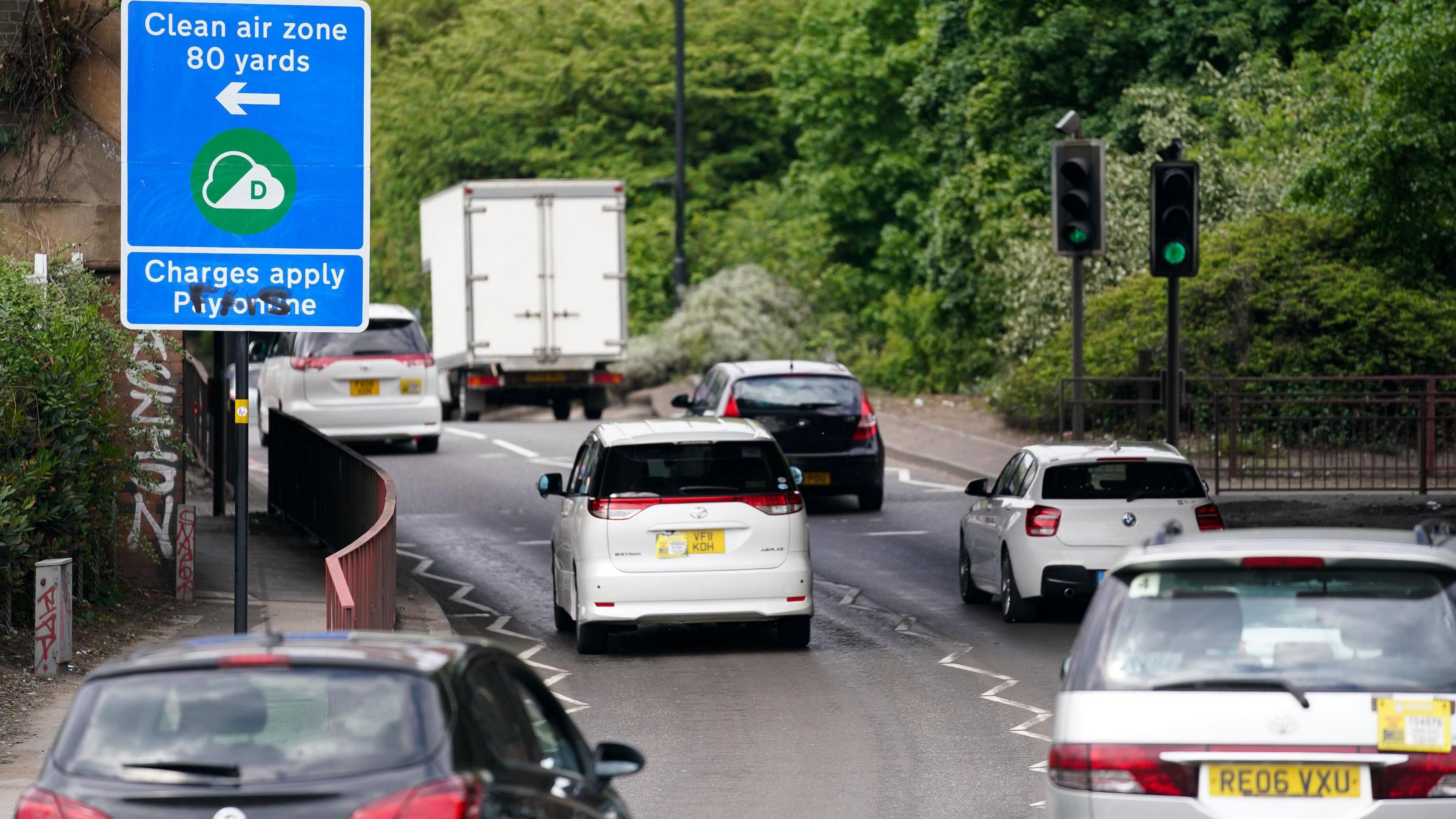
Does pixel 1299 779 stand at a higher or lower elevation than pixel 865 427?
lower

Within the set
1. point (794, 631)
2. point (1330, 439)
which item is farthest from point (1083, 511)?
point (1330, 439)

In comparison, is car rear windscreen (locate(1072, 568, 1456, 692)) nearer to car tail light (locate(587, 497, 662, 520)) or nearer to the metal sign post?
the metal sign post

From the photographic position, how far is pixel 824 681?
1298 centimetres

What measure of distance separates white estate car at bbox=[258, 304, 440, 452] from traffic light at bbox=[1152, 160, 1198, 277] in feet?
39.7

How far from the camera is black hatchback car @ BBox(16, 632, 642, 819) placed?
5270 mm

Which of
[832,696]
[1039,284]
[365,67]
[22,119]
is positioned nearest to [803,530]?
[832,696]

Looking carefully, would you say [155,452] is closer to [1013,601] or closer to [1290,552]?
[1013,601]

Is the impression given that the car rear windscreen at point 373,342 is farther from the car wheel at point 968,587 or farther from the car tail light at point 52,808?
the car tail light at point 52,808

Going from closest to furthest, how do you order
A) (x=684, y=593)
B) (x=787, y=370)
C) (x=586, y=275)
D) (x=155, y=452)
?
(x=684, y=593), (x=155, y=452), (x=787, y=370), (x=586, y=275)

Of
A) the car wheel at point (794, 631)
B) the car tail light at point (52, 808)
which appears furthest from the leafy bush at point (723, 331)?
the car tail light at point (52, 808)

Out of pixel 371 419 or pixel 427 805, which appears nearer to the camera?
pixel 427 805

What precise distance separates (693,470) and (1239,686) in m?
8.03

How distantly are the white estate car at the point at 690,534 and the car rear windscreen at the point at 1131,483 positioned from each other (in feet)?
6.89

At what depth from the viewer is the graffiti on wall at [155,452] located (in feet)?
49.9
